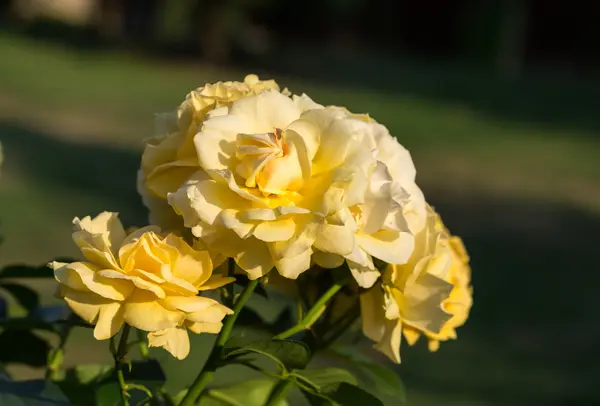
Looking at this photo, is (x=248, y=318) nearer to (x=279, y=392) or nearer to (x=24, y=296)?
(x=279, y=392)

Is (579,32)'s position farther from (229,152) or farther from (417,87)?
(229,152)

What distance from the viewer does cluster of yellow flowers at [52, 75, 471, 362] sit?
0.46 m

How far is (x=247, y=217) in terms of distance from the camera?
1.52 ft

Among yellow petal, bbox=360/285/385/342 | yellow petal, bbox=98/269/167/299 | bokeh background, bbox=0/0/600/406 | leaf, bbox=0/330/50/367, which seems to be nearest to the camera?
yellow petal, bbox=98/269/167/299

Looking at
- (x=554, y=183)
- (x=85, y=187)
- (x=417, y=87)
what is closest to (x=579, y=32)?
(x=417, y=87)

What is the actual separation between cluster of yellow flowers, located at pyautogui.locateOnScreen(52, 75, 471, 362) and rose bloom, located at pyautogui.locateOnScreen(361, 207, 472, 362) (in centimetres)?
3

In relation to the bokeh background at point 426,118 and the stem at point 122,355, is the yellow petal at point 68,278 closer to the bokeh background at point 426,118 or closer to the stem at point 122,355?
the stem at point 122,355

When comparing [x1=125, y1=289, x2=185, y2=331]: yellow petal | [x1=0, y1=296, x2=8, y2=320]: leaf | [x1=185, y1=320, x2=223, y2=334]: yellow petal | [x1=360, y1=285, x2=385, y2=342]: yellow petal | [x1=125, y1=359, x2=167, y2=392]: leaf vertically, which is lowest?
[x1=0, y1=296, x2=8, y2=320]: leaf

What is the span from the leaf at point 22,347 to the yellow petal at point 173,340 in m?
0.24

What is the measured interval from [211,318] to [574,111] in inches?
354

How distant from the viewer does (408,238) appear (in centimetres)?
50

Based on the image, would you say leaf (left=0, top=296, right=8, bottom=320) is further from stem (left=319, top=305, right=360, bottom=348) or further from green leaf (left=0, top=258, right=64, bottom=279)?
stem (left=319, top=305, right=360, bottom=348)

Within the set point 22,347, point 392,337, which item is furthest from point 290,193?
point 22,347

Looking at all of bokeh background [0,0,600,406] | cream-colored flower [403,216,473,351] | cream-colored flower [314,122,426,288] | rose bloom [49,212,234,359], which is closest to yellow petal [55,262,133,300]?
rose bloom [49,212,234,359]
